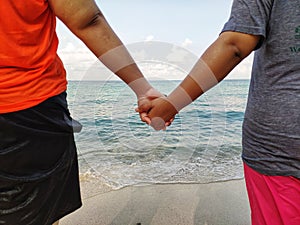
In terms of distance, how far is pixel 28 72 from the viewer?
3.24 ft

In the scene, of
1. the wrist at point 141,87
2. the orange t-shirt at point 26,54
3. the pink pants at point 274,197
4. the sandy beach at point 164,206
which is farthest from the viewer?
the sandy beach at point 164,206

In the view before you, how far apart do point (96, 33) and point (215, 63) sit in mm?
396

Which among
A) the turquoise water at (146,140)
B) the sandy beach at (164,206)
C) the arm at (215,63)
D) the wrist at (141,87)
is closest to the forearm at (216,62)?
the arm at (215,63)

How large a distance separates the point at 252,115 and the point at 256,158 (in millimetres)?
143

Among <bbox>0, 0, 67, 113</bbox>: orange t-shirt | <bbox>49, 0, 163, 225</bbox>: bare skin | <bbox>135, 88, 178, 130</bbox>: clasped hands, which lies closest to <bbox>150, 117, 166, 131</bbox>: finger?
<bbox>135, 88, 178, 130</bbox>: clasped hands

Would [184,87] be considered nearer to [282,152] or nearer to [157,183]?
[282,152]

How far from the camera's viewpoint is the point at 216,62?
1.03 m

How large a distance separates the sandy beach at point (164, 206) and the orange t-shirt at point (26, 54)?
1.42 m

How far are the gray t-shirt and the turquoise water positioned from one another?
18.2 inches

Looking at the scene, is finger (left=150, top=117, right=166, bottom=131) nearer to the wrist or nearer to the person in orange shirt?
the wrist

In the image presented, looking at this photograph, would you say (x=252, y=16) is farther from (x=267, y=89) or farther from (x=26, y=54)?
(x=26, y=54)

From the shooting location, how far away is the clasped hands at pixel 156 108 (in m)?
1.37

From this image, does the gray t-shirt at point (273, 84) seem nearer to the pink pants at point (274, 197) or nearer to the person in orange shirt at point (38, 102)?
the pink pants at point (274, 197)

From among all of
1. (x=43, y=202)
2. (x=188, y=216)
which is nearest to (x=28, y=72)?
(x=43, y=202)
